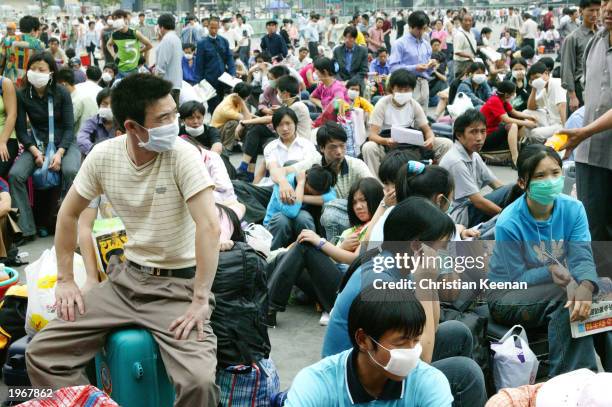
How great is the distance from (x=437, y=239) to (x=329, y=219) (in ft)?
8.34

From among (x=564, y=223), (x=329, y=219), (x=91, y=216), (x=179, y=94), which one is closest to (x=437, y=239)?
(x=564, y=223)

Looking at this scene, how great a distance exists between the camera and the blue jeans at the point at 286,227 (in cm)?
600

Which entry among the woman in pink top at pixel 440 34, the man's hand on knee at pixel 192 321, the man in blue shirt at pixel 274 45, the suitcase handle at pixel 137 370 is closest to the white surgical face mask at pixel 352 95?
the man's hand on knee at pixel 192 321

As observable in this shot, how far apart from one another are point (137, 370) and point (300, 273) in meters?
2.11

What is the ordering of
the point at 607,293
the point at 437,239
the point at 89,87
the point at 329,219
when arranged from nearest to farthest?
the point at 437,239
the point at 607,293
the point at 329,219
the point at 89,87

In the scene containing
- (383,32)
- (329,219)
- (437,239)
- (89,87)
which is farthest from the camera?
(383,32)

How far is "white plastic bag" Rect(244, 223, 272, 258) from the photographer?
17.0 ft

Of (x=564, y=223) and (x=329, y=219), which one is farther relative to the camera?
(x=329, y=219)

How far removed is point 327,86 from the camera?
9.96m

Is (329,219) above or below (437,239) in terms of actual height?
below

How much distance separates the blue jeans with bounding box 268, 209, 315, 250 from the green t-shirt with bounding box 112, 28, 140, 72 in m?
6.21

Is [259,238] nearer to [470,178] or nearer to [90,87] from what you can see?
[470,178]

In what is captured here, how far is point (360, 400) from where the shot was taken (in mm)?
2727

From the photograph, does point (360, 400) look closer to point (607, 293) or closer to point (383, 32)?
point (607, 293)
